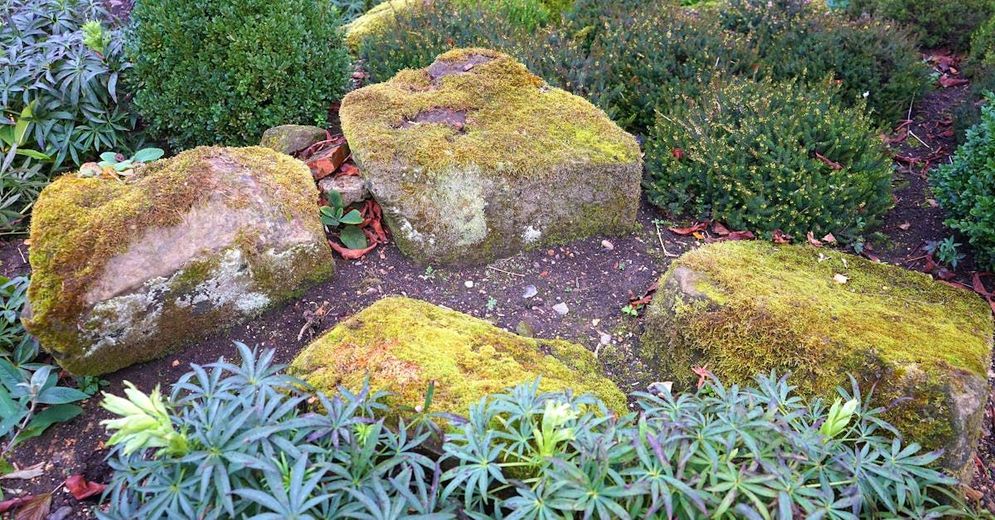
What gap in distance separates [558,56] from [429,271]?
101 inches

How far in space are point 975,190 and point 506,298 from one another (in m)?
2.85

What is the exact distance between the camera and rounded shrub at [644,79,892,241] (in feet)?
13.6

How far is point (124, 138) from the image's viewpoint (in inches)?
190

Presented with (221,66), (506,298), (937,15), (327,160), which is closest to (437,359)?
(506,298)

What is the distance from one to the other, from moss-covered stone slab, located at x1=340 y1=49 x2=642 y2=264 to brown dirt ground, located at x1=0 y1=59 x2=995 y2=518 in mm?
143

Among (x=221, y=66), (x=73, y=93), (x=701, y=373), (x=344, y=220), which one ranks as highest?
(x=221, y=66)

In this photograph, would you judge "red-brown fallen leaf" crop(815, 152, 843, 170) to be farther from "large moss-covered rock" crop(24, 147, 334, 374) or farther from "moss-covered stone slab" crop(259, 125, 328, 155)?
"moss-covered stone slab" crop(259, 125, 328, 155)

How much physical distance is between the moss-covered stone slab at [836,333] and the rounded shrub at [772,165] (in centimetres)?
40

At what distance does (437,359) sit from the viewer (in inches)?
114

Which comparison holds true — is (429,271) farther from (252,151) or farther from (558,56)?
(558,56)

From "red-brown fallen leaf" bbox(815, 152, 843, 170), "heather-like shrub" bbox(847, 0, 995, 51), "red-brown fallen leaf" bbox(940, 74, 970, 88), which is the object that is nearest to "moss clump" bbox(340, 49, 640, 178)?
"red-brown fallen leaf" bbox(815, 152, 843, 170)

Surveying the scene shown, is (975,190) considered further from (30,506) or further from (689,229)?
(30,506)

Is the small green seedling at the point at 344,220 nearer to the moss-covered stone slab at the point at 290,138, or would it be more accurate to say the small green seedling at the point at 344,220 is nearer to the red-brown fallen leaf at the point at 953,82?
the moss-covered stone slab at the point at 290,138

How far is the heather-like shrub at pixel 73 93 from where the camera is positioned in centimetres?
460
